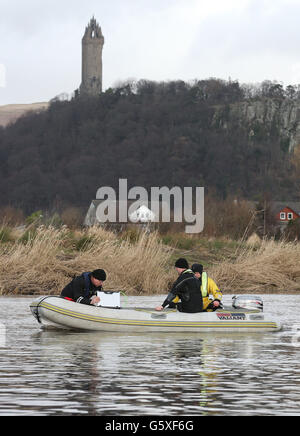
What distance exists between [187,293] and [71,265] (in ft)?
29.5

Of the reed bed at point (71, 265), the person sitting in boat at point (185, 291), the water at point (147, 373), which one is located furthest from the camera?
the reed bed at point (71, 265)

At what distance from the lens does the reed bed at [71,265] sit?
2352cm

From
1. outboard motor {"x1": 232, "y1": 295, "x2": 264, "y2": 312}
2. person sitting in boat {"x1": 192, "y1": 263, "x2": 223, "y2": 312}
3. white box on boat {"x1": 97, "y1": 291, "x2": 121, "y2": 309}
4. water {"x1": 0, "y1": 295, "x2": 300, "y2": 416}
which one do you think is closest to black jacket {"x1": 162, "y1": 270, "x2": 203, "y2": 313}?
person sitting in boat {"x1": 192, "y1": 263, "x2": 223, "y2": 312}

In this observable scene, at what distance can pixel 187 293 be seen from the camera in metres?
15.5

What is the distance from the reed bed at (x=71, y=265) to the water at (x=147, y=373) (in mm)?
6707

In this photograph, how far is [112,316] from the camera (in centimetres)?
1559

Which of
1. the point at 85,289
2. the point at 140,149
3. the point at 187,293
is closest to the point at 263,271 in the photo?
the point at 187,293

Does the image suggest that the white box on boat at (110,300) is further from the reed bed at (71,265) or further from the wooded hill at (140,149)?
the wooded hill at (140,149)

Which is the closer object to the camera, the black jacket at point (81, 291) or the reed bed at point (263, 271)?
the black jacket at point (81, 291)

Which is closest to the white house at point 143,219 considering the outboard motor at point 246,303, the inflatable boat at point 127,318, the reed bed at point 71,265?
the reed bed at point 71,265

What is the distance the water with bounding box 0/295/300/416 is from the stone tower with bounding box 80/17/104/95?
146773 millimetres

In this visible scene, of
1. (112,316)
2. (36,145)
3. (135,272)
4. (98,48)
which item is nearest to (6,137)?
(36,145)
